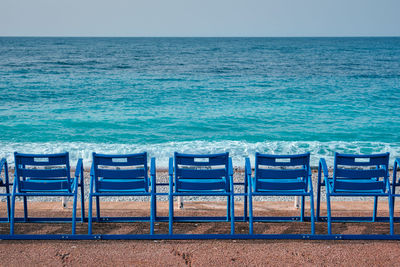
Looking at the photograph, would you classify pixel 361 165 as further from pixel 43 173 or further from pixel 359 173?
pixel 43 173

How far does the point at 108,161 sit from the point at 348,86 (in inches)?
1155

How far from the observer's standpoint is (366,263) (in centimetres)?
484

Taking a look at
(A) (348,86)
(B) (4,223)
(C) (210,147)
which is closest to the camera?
(B) (4,223)

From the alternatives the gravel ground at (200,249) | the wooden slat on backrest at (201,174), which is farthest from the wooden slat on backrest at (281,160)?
the gravel ground at (200,249)

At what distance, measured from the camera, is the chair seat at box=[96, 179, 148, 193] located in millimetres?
5613

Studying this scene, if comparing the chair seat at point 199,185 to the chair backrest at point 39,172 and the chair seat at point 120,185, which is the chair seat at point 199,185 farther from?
the chair backrest at point 39,172

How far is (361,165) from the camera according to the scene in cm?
527

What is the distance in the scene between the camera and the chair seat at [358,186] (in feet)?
18.2

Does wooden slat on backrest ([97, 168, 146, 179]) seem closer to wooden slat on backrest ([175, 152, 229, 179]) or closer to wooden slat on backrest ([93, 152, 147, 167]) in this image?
wooden slat on backrest ([93, 152, 147, 167])

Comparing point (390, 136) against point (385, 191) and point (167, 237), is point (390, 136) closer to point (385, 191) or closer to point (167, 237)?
point (385, 191)

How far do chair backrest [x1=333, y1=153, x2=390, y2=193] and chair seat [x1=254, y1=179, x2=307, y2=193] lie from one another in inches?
17.6

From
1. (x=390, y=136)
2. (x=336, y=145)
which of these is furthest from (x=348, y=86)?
(x=336, y=145)

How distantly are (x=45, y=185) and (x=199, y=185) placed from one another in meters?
2.02

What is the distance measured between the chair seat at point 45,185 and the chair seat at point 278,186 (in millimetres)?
2492
